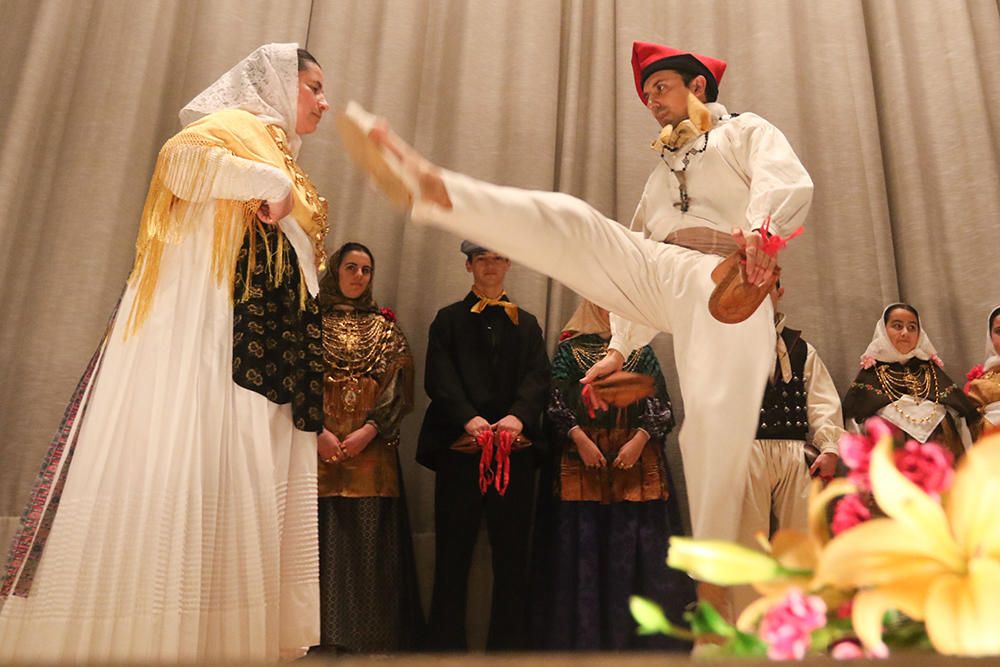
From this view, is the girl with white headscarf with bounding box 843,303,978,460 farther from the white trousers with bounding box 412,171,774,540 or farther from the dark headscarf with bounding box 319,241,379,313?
the dark headscarf with bounding box 319,241,379,313

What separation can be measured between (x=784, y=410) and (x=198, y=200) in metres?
2.18

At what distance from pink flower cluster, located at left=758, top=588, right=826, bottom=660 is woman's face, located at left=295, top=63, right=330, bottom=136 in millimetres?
2430

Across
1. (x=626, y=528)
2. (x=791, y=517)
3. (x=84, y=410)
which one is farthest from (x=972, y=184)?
(x=84, y=410)

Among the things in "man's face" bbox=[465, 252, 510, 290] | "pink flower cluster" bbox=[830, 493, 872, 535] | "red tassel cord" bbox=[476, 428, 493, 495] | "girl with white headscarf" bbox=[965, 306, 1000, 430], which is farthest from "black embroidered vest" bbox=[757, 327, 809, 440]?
"pink flower cluster" bbox=[830, 493, 872, 535]

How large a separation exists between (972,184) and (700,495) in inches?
119

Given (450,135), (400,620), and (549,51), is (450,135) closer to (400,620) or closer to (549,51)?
(549,51)

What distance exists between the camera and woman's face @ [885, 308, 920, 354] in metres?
3.57

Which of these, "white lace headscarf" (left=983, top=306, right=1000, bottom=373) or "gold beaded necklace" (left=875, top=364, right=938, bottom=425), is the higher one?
"white lace headscarf" (left=983, top=306, right=1000, bottom=373)

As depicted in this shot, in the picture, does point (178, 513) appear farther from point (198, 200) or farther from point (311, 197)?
point (311, 197)

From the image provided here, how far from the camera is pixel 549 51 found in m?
4.32

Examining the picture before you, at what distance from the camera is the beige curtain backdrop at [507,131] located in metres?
3.75

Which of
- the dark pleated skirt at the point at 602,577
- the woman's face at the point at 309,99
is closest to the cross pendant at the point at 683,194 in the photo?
the woman's face at the point at 309,99

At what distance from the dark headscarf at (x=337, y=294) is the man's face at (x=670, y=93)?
61.9 inches

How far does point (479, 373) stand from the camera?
342cm
